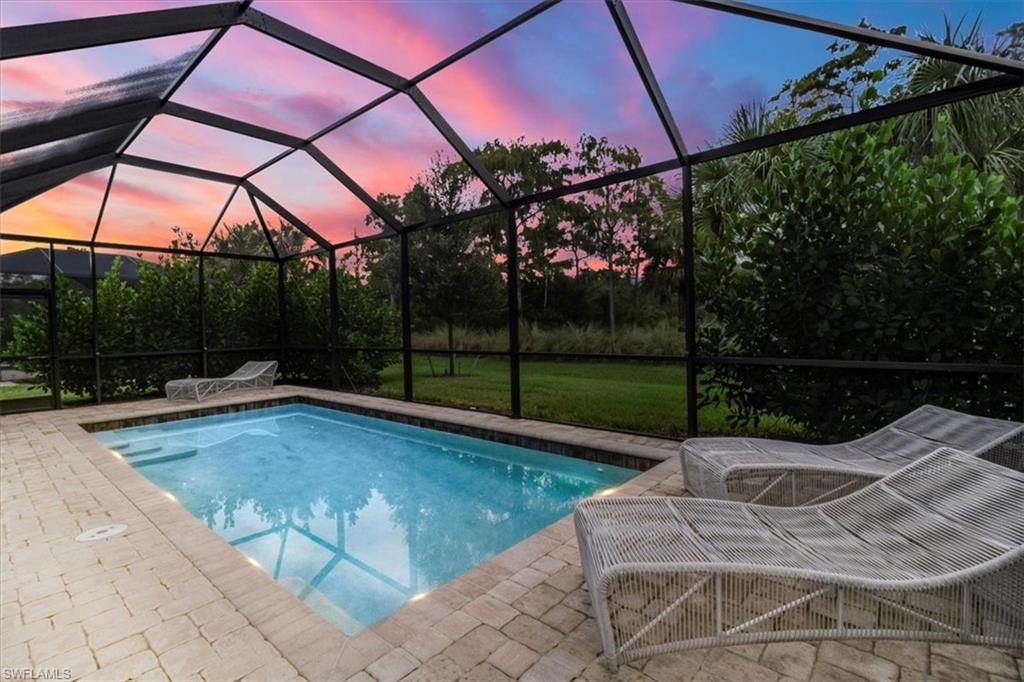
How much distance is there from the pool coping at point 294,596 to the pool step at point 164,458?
20.6 inches

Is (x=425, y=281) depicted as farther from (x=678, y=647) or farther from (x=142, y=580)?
(x=678, y=647)

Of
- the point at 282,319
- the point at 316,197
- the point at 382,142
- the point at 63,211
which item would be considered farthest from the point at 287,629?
the point at 282,319

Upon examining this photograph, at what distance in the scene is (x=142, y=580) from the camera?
276 cm

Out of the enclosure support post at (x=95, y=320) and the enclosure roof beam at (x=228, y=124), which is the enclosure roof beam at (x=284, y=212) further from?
the enclosure support post at (x=95, y=320)

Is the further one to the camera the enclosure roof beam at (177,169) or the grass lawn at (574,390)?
the grass lawn at (574,390)

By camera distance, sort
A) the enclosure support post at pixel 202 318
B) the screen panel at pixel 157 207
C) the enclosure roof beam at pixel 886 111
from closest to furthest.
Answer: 1. the enclosure roof beam at pixel 886 111
2. the screen panel at pixel 157 207
3. the enclosure support post at pixel 202 318

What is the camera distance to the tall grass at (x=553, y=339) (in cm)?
1260

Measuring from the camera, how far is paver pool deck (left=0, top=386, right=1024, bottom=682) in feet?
6.40

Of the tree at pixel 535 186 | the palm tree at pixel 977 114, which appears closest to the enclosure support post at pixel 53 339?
the tree at pixel 535 186

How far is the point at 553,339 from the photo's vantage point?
13.9 meters

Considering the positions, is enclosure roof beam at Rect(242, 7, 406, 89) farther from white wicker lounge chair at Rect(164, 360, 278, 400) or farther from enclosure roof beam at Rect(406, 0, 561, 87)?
white wicker lounge chair at Rect(164, 360, 278, 400)

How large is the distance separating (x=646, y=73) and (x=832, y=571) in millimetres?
4162

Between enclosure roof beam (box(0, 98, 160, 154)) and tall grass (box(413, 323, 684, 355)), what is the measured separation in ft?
26.6

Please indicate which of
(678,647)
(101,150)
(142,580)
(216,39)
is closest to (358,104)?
(216,39)
